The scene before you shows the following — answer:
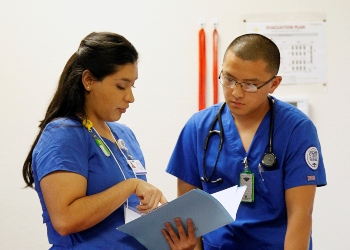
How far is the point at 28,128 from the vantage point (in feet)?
9.29

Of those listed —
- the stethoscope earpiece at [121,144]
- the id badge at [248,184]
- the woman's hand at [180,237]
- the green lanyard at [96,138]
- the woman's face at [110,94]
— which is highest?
the woman's face at [110,94]

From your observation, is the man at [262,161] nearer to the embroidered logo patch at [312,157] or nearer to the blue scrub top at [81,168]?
the embroidered logo patch at [312,157]

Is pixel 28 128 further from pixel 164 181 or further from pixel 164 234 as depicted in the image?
pixel 164 234

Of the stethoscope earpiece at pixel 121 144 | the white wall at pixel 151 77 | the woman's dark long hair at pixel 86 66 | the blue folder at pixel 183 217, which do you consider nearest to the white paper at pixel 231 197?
the blue folder at pixel 183 217

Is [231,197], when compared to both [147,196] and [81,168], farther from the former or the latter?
[81,168]

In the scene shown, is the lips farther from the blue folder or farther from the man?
the blue folder

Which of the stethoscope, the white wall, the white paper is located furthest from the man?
the white wall

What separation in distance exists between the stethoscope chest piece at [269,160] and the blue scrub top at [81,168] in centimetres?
44

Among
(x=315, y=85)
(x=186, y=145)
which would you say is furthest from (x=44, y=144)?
(x=315, y=85)

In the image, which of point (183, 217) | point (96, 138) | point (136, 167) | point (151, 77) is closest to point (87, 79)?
point (96, 138)

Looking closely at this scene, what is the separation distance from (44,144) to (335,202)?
1.76m

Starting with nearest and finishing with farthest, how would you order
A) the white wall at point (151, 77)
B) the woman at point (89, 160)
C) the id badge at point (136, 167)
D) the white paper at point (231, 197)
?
1. the woman at point (89, 160)
2. the white paper at point (231, 197)
3. the id badge at point (136, 167)
4. the white wall at point (151, 77)

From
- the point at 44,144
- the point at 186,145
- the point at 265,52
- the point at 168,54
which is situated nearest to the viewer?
the point at 44,144

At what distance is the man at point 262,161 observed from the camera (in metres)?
1.75
